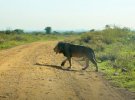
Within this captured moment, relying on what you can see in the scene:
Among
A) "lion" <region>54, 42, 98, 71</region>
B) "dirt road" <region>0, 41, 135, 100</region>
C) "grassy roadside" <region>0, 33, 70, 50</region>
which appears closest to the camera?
"dirt road" <region>0, 41, 135, 100</region>

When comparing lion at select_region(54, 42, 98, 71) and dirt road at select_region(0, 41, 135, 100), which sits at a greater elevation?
lion at select_region(54, 42, 98, 71)

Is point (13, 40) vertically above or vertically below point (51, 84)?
below

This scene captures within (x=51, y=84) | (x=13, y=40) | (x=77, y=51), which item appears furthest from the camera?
(x=13, y=40)

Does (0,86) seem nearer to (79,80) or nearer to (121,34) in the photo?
(79,80)

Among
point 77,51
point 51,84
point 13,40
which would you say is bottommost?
point 13,40

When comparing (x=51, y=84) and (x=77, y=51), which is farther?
(x=77, y=51)

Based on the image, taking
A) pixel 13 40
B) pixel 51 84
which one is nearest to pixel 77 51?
pixel 51 84

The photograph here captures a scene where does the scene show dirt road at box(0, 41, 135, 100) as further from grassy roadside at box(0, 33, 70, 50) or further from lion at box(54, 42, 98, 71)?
grassy roadside at box(0, 33, 70, 50)

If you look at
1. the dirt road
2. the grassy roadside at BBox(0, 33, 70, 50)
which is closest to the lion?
the dirt road

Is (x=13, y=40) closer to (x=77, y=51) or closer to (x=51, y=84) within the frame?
(x=77, y=51)

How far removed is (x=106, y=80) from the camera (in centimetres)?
1595

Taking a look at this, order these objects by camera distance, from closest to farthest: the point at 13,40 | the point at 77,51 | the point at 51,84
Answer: the point at 51,84 < the point at 77,51 < the point at 13,40

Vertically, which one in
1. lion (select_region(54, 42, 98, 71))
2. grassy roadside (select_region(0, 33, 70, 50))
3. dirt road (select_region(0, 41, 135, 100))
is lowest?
grassy roadside (select_region(0, 33, 70, 50))

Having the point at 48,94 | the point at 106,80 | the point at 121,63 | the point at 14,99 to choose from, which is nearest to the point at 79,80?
the point at 106,80
